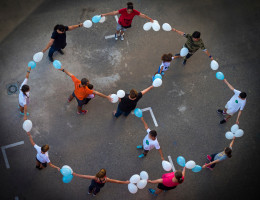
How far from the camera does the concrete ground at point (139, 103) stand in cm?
756

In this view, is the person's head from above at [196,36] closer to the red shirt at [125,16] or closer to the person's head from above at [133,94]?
the red shirt at [125,16]

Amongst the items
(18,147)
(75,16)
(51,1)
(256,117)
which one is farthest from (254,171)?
(51,1)

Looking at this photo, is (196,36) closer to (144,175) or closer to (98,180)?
(144,175)

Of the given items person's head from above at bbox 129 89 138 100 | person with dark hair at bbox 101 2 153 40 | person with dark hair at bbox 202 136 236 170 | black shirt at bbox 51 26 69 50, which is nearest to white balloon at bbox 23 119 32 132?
black shirt at bbox 51 26 69 50

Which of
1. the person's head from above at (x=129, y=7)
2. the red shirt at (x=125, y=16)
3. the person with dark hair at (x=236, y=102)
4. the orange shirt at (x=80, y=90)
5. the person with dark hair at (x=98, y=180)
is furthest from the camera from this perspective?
the red shirt at (x=125, y=16)

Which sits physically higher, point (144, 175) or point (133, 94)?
point (133, 94)

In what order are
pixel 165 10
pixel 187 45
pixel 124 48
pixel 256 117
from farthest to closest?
pixel 165 10 < pixel 124 48 < pixel 256 117 < pixel 187 45

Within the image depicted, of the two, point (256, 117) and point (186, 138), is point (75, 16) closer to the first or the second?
point (186, 138)

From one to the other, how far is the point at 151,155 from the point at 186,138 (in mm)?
1294

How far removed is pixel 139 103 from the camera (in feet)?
27.9

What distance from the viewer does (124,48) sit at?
30.3 feet

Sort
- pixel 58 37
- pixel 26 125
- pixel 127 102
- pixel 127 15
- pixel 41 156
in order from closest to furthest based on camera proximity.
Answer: pixel 41 156, pixel 26 125, pixel 127 102, pixel 58 37, pixel 127 15

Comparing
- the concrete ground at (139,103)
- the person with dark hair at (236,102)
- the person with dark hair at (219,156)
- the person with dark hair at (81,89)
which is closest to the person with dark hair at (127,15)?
the concrete ground at (139,103)

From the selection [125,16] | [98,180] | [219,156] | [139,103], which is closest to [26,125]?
[98,180]
